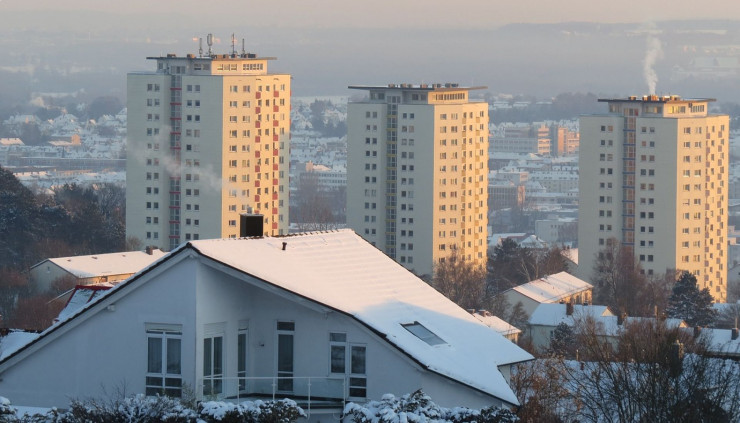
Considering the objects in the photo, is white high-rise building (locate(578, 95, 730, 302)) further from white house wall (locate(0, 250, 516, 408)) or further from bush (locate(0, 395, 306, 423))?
bush (locate(0, 395, 306, 423))

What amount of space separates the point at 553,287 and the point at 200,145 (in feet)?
71.5

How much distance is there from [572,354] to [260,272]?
30.6m

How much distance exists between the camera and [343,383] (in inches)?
782

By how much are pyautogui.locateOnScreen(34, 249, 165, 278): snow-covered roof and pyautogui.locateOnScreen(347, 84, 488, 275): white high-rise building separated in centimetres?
2393

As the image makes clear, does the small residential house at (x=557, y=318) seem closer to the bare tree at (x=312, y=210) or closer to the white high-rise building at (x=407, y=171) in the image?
the white high-rise building at (x=407, y=171)

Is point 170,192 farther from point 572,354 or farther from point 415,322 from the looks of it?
point 415,322

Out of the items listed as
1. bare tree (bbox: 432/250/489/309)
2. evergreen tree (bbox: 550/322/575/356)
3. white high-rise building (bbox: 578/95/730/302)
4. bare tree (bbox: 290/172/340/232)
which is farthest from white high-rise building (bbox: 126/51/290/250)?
evergreen tree (bbox: 550/322/575/356)

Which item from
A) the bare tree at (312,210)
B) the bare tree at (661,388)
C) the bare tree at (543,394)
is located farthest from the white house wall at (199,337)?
the bare tree at (312,210)

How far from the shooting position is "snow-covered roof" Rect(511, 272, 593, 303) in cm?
8069

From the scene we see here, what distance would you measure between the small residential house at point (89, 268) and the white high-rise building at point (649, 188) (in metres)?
29.3

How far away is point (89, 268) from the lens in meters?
74.9

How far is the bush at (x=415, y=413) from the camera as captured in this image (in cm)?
1680

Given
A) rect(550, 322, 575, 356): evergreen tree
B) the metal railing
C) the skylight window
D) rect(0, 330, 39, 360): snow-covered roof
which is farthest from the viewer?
rect(550, 322, 575, 356): evergreen tree

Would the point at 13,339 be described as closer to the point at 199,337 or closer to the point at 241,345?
the point at 241,345
